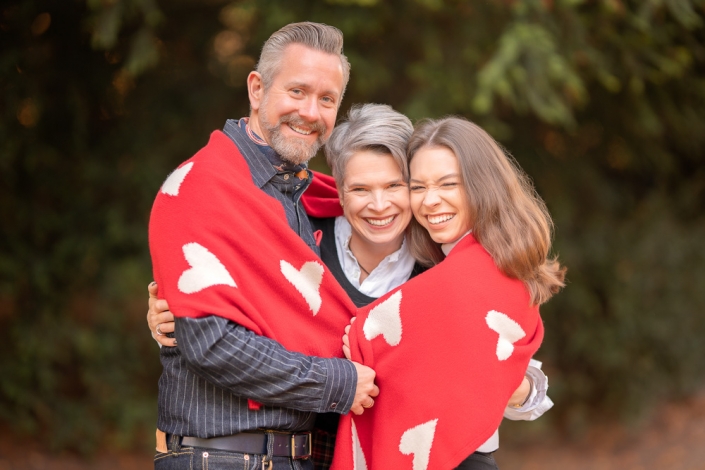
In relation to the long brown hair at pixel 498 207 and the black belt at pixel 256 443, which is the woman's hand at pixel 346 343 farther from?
the long brown hair at pixel 498 207

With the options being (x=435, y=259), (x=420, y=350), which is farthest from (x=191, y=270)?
(x=435, y=259)

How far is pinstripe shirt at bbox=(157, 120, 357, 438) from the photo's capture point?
6.29ft

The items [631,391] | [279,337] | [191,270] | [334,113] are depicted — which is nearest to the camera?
[191,270]

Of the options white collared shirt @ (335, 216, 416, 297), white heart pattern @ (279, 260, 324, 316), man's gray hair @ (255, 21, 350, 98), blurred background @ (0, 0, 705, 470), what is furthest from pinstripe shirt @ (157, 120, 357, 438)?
blurred background @ (0, 0, 705, 470)

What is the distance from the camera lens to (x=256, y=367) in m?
1.93

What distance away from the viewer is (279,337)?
2080 millimetres

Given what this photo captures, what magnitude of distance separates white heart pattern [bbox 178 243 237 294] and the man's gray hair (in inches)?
26.8

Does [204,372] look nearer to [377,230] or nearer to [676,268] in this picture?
[377,230]

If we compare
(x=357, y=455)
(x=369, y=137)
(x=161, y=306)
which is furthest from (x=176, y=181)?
(x=357, y=455)

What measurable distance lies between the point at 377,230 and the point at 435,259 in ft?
0.81

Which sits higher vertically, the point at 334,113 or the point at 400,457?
the point at 334,113

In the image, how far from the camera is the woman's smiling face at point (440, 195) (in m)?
2.34

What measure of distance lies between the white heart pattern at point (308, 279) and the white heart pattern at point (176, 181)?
0.39 metres

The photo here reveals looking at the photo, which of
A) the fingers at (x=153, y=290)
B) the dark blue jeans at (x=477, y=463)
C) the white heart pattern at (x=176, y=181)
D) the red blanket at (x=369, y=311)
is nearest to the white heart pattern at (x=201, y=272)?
the red blanket at (x=369, y=311)
